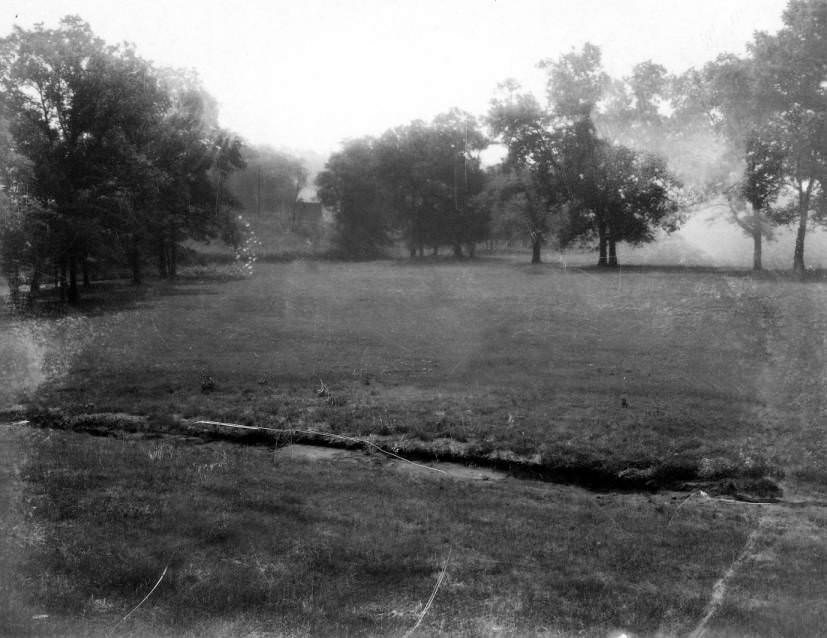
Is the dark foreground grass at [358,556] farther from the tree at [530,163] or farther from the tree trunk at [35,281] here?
the tree at [530,163]

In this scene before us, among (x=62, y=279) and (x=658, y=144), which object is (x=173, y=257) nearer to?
(x=62, y=279)

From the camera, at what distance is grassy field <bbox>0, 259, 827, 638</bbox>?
6.21 meters

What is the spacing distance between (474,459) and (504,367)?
608cm

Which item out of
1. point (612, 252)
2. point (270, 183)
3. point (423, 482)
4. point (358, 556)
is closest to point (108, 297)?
point (270, 183)

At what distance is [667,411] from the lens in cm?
1313

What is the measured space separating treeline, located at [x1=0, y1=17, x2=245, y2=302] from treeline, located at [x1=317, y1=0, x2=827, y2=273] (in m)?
17.6

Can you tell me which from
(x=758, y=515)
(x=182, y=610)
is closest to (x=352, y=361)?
(x=758, y=515)

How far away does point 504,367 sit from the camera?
17391mm

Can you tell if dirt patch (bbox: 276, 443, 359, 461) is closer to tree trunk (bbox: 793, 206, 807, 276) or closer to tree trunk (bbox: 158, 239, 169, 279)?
tree trunk (bbox: 793, 206, 807, 276)

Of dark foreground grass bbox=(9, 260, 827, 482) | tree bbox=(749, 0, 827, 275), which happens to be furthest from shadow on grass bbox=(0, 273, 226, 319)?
tree bbox=(749, 0, 827, 275)

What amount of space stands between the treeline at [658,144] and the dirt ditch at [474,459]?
25.5 m

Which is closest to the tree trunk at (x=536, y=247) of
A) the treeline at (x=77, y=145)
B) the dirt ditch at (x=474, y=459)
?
the treeline at (x=77, y=145)

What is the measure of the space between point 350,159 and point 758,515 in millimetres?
54922

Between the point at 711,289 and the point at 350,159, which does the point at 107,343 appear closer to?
the point at 711,289
